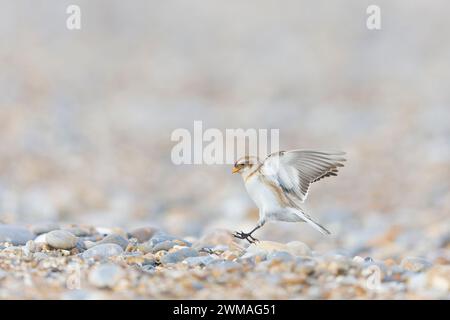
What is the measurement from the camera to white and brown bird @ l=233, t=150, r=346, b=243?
4930 millimetres

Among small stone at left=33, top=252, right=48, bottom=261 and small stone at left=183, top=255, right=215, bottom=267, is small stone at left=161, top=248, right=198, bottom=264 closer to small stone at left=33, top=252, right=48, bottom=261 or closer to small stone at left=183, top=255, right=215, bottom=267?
small stone at left=183, top=255, right=215, bottom=267


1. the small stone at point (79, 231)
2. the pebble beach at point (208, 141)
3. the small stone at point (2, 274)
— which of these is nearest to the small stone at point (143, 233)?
the pebble beach at point (208, 141)

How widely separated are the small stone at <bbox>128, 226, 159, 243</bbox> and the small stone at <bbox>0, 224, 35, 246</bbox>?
65 cm

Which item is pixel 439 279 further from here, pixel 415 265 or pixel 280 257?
pixel 280 257

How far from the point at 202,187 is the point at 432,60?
533 centimetres

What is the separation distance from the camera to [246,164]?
5.08m

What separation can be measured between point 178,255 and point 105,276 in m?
0.70

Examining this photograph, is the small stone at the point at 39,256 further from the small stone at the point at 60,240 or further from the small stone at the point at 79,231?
the small stone at the point at 79,231

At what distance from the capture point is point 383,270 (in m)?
4.28

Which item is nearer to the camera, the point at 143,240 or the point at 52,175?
the point at 143,240

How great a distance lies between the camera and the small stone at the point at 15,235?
5113mm

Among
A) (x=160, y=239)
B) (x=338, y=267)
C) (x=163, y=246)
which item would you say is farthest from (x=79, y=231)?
(x=338, y=267)
